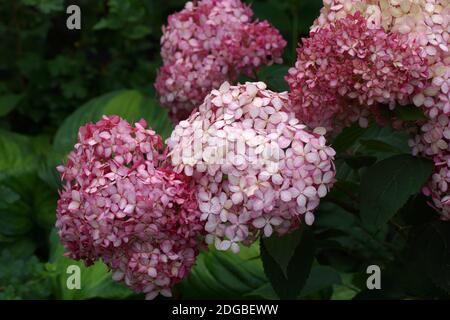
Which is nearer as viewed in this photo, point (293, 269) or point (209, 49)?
point (293, 269)

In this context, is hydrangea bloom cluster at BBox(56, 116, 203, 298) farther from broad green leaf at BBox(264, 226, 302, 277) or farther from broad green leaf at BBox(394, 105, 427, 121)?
broad green leaf at BBox(394, 105, 427, 121)

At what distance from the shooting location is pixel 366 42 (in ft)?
5.47

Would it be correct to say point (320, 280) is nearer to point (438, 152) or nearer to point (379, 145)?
point (379, 145)

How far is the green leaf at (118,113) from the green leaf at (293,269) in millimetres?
1073

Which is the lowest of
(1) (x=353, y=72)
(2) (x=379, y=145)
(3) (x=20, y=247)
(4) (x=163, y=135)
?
(3) (x=20, y=247)

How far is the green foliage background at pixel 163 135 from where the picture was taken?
1.85 metres

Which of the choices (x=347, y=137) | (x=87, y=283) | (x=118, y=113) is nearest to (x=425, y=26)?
(x=347, y=137)

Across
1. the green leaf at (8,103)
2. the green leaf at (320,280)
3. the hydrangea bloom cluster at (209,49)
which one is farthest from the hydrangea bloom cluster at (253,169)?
the green leaf at (8,103)

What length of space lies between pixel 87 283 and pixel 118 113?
68 cm

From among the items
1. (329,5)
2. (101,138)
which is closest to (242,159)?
(101,138)

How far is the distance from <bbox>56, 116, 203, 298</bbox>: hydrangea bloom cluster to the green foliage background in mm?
171

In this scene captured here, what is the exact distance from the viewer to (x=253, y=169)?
62.2 inches

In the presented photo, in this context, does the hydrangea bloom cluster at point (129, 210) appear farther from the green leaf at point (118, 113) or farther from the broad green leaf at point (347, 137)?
the green leaf at point (118, 113)
